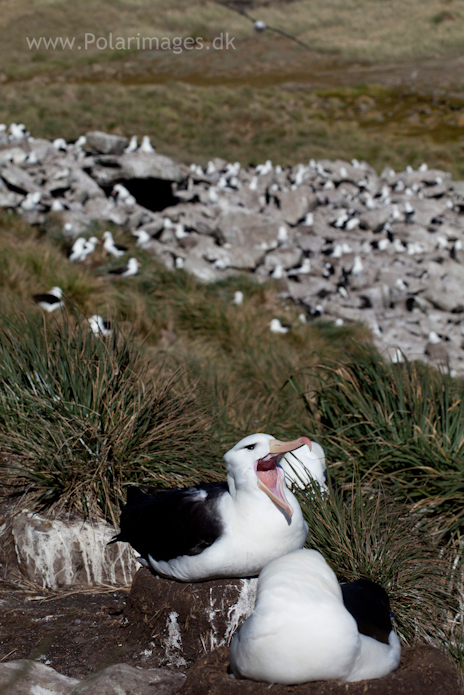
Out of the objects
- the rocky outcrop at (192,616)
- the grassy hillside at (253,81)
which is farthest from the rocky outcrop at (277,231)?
the rocky outcrop at (192,616)

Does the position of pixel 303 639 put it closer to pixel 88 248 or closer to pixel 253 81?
pixel 88 248

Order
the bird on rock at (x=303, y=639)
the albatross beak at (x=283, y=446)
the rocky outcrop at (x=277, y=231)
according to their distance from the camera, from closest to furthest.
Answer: the bird on rock at (x=303, y=639)
the albatross beak at (x=283, y=446)
the rocky outcrop at (x=277, y=231)

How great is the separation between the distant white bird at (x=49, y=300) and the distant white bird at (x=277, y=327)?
150 inches

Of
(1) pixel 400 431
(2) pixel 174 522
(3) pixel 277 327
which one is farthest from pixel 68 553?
(3) pixel 277 327

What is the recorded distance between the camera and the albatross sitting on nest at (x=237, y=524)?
8.93ft

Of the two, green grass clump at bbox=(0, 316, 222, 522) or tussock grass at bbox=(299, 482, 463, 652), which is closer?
tussock grass at bbox=(299, 482, 463, 652)

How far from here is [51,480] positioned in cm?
368

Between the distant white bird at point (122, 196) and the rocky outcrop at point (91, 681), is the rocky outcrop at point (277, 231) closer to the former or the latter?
the distant white bird at point (122, 196)

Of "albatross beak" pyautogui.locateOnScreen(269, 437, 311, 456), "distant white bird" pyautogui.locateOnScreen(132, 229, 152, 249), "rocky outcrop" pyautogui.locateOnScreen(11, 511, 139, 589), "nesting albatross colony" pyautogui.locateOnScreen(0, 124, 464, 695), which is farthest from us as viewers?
"distant white bird" pyautogui.locateOnScreen(132, 229, 152, 249)

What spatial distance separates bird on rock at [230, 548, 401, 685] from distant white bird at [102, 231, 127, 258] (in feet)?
29.9

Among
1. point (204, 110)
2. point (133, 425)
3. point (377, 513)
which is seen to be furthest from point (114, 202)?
point (204, 110)

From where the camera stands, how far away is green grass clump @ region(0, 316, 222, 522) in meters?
3.70

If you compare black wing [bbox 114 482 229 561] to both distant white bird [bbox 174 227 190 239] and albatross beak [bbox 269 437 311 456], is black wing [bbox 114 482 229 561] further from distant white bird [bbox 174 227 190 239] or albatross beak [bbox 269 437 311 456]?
distant white bird [bbox 174 227 190 239]

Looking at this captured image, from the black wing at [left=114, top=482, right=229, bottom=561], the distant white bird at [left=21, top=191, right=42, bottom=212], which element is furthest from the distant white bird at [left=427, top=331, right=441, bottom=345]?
the black wing at [left=114, top=482, right=229, bottom=561]
